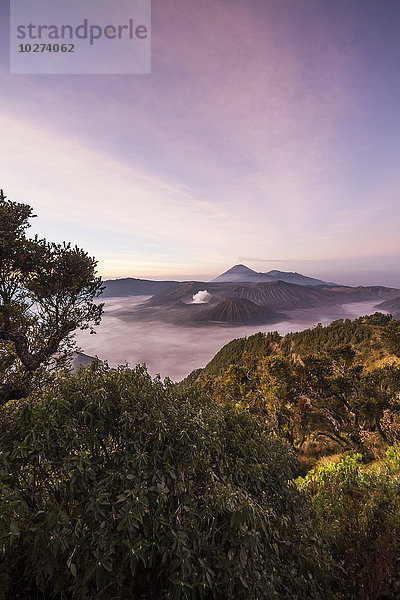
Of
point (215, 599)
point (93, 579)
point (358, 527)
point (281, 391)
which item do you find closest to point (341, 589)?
point (358, 527)

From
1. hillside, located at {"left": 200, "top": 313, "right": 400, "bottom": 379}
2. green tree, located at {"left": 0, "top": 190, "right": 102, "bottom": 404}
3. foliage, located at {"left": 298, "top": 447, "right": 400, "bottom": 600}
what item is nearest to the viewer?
foliage, located at {"left": 298, "top": 447, "right": 400, "bottom": 600}

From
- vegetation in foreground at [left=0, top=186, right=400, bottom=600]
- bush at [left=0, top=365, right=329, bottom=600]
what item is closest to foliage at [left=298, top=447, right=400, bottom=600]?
vegetation in foreground at [left=0, top=186, right=400, bottom=600]

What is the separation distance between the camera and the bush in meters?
2.94

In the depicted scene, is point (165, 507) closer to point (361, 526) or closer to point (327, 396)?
point (361, 526)

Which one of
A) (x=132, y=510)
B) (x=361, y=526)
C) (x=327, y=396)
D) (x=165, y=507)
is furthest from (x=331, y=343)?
(x=132, y=510)

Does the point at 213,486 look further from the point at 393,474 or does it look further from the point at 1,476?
the point at 393,474

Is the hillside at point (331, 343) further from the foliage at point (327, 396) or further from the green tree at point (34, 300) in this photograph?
the green tree at point (34, 300)

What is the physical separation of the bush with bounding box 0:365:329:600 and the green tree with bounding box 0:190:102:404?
5.46 m

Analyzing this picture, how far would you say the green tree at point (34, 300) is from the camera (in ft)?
28.9

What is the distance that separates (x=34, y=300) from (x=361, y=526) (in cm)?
1282

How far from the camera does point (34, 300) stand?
405 inches

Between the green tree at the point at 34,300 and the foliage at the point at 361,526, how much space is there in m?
9.15

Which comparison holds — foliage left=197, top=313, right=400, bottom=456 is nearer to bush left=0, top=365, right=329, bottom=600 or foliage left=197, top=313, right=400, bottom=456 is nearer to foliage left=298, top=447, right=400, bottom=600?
foliage left=298, top=447, right=400, bottom=600

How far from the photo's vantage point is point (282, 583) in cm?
364
